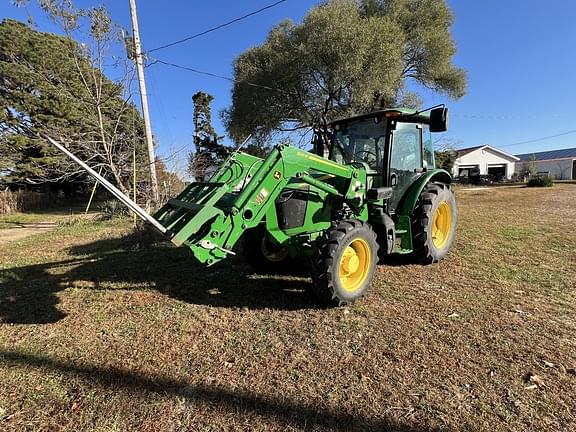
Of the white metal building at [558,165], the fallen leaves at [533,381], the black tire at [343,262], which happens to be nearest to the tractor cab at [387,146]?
the black tire at [343,262]

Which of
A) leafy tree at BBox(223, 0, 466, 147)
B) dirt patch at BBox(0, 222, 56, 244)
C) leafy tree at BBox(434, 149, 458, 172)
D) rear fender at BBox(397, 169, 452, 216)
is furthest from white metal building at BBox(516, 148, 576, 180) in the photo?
dirt patch at BBox(0, 222, 56, 244)

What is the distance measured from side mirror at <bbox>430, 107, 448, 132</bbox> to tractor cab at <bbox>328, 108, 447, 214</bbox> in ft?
1.79

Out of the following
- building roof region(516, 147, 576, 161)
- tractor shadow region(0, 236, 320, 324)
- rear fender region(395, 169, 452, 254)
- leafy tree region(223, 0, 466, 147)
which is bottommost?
tractor shadow region(0, 236, 320, 324)

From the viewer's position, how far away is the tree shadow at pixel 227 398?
7.22 ft

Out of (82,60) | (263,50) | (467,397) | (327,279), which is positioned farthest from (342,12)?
(467,397)

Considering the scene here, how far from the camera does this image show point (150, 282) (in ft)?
16.3

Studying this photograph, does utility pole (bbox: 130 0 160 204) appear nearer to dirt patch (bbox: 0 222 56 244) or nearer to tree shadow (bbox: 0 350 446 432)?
dirt patch (bbox: 0 222 56 244)

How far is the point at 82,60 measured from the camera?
10.8 m

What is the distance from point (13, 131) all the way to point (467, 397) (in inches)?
910

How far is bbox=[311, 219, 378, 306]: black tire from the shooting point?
362cm

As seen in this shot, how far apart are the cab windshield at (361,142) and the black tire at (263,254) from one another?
1.61 meters

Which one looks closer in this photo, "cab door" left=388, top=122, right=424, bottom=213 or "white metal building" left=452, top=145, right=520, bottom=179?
"cab door" left=388, top=122, right=424, bottom=213

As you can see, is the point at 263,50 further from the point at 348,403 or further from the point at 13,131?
the point at 348,403

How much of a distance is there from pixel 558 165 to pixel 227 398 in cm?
5363
